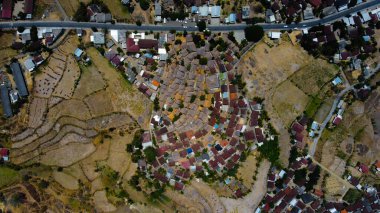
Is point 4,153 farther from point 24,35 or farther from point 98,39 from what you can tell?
point 98,39

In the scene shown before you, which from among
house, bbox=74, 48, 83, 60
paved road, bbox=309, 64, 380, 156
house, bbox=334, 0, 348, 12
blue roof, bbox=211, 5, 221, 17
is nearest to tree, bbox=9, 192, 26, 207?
house, bbox=74, 48, 83, 60

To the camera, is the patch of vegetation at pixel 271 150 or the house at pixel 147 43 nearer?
the house at pixel 147 43

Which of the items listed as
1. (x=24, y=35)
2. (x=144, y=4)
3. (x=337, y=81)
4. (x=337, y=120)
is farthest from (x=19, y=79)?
(x=337, y=120)

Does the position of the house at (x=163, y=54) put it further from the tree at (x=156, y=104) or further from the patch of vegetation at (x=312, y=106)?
the patch of vegetation at (x=312, y=106)

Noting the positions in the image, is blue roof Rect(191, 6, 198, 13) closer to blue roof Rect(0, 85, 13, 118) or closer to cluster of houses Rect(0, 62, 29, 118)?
cluster of houses Rect(0, 62, 29, 118)

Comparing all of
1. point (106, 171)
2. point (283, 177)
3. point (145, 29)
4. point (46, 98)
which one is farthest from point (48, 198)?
point (283, 177)

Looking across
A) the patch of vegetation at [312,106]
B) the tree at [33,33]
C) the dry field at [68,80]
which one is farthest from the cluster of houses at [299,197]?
the tree at [33,33]
